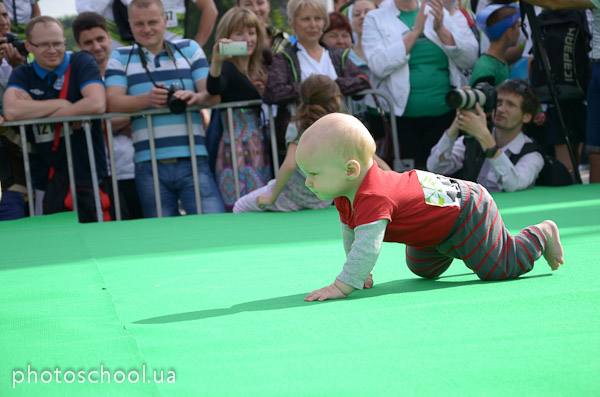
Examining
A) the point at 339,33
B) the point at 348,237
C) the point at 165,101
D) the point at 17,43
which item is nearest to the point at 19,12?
the point at 17,43

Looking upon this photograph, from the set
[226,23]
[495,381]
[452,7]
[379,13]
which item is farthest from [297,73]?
[495,381]

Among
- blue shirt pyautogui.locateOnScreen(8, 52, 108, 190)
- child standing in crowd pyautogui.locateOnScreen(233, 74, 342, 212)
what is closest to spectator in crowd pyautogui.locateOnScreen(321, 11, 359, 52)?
child standing in crowd pyautogui.locateOnScreen(233, 74, 342, 212)

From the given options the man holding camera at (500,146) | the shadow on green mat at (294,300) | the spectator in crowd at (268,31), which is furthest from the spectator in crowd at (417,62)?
the shadow on green mat at (294,300)

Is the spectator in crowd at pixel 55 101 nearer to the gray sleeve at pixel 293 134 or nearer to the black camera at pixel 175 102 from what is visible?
the black camera at pixel 175 102

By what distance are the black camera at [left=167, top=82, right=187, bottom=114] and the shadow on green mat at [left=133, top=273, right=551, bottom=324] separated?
3925 mm

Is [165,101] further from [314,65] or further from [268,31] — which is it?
[268,31]

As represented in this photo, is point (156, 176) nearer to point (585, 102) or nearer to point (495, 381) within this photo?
point (585, 102)

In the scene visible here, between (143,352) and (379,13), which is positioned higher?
(379,13)

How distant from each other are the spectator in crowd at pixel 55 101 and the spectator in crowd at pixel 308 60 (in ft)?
4.82

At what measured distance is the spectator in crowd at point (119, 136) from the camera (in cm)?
730

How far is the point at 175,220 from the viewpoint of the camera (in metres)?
6.35

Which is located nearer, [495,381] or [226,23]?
[495,381]

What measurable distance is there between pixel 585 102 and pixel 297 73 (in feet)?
9.09

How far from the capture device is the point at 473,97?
22.2 feet
